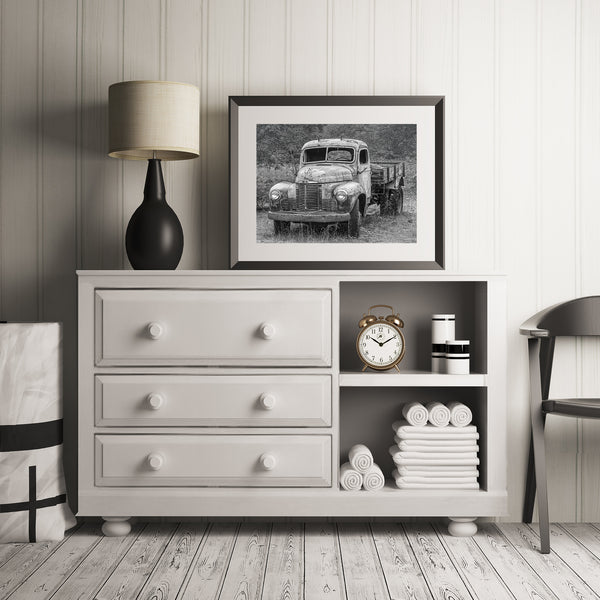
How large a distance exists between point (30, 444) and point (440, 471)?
4.75 feet

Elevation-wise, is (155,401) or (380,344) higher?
(380,344)

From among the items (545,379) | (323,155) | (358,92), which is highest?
(358,92)

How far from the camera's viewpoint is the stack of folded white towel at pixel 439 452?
2.41m

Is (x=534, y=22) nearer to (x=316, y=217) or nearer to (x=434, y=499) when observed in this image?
(x=316, y=217)

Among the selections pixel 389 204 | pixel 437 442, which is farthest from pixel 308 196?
pixel 437 442

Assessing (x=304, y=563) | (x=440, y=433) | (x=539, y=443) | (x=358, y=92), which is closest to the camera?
(x=304, y=563)

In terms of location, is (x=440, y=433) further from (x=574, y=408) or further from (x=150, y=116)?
(x=150, y=116)

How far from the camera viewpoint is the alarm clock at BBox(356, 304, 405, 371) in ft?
8.22

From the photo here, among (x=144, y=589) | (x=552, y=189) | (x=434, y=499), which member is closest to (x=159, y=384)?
(x=144, y=589)

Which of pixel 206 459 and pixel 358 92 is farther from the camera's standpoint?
pixel 358 92

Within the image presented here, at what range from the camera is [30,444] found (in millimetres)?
2375

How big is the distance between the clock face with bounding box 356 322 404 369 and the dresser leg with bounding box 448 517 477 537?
23.6 inches

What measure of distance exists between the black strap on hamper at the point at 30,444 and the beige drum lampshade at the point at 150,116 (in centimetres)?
103

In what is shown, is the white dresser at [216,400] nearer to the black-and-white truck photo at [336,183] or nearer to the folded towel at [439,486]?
the folded towel at [439,486]
